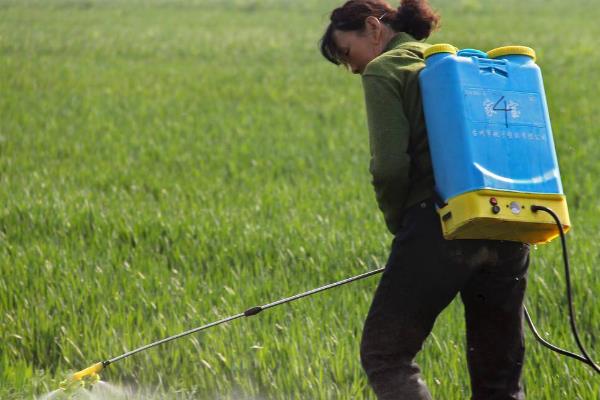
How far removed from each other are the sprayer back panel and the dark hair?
0.40 meters

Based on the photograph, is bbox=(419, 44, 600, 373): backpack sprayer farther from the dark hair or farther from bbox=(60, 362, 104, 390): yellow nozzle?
bbox=(60, 362, 104, 390): yellow nozzle

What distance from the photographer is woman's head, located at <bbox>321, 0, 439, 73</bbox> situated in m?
3.20

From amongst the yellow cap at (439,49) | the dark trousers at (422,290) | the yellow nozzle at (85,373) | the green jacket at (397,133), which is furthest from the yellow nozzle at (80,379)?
the yellow cap at (439,49)

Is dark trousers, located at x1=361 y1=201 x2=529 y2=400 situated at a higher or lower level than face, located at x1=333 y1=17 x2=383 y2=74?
lower

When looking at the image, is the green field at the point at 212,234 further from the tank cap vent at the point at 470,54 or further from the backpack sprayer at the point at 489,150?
the tank cap vent at the point at 470,54

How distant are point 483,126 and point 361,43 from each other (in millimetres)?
622

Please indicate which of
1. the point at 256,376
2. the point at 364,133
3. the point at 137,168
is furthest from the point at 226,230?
the point at 364,133

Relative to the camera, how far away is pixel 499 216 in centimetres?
270

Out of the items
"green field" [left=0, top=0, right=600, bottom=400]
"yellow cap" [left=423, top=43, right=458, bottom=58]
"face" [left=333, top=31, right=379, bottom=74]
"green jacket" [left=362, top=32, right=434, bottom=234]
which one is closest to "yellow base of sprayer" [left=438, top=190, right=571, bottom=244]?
"green jacket" [left=362, top=32, right=434, bottom=234]

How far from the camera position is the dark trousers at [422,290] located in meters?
2.87

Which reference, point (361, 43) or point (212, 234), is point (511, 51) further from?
point (212, 234)

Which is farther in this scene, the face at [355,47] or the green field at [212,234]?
the green field at [212,234]

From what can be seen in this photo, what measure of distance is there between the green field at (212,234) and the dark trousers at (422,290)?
2.82ft

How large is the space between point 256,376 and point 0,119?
7.81 meters
